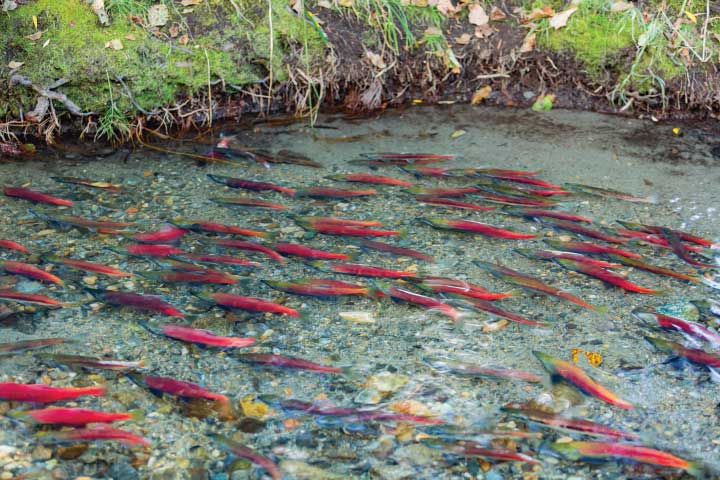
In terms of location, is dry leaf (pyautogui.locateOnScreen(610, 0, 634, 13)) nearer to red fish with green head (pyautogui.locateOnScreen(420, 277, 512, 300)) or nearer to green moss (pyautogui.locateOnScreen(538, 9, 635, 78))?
green moss (pyautogui.locateOnScreen(538, 9, 635, 78))

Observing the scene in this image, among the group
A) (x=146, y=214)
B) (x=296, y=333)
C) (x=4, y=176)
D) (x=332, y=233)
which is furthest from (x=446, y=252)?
(x=4, y=176)

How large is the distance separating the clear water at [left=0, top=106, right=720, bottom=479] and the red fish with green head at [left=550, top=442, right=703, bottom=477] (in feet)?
0.12

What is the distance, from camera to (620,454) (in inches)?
109

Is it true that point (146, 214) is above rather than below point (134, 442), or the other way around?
above

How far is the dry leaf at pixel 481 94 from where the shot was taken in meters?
6.31

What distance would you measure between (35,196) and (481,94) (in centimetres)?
370

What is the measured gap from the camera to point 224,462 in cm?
273

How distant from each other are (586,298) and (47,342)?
269 centimetres

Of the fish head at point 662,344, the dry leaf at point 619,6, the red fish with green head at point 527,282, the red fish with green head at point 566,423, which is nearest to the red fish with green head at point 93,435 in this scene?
the red fish with green head at point 566,423

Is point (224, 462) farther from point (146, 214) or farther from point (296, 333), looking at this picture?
point (146, 214)

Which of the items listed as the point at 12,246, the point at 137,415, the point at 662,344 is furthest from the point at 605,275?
the point at 12,246

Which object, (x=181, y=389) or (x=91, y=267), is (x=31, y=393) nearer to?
(x=181, y=389)

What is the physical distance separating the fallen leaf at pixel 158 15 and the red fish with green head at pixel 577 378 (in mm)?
3979

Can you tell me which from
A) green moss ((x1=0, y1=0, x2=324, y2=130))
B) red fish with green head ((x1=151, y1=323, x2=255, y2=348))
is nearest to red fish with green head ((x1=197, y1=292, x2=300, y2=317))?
red fish with green head ((x1=151, y1=323, x2=255, y2=348))
